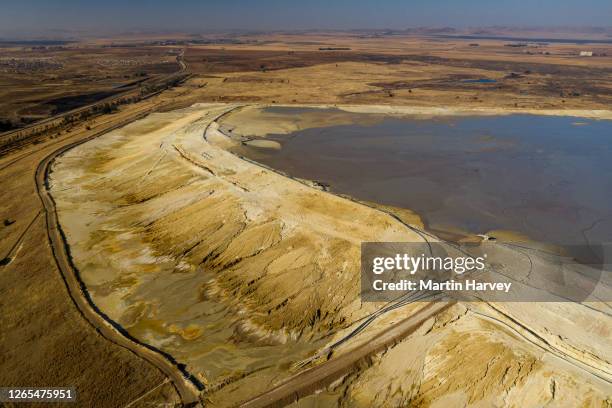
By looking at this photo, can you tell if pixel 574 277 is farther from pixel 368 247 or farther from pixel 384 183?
pixel 384 183

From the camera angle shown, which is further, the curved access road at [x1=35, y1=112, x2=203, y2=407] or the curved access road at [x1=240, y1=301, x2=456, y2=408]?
the curved access road at [x1=35, y1=112, x2=203, y2=407]

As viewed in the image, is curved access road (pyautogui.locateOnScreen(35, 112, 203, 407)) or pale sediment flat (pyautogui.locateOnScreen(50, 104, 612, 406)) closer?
pale sediment flat (pyautogui.locateOnScreen(50, 104, 612, 406))

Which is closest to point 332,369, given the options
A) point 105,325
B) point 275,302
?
point 275,302

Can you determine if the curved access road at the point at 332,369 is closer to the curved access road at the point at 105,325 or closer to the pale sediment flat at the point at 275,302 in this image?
the pale sediment flat at the point at 275,302

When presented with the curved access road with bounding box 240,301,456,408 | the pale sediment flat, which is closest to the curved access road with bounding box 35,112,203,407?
the pale sediment flat

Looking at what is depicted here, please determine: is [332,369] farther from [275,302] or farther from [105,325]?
[105,325]

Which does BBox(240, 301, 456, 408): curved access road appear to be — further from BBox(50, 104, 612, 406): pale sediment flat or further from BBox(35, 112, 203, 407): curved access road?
BBox(35, 112, 203, 407): curved access road
